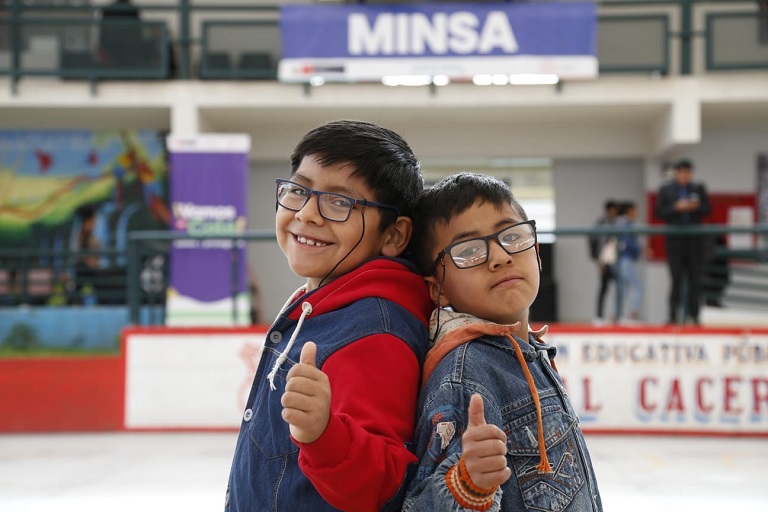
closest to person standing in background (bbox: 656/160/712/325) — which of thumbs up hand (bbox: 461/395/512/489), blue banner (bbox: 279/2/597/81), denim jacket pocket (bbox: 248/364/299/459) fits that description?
blue banner (bbox: 279/2/597/81)

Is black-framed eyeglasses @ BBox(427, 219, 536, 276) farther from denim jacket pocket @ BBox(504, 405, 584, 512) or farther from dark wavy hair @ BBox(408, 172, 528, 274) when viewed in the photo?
denim jacket pocket @ BBox(504, 405, 584, 512)

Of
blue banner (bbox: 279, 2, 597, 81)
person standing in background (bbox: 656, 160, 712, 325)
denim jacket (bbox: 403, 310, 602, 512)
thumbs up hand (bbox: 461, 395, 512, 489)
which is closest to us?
thumbs up hand (bbox: 461, 395, 512, 489)

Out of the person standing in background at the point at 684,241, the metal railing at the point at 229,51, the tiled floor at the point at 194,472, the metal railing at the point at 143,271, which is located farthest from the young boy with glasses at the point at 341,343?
the metal railing at the point at 229,51

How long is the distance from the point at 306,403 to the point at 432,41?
10098mm

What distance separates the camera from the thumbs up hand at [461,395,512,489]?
1208mm

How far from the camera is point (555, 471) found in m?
1.40

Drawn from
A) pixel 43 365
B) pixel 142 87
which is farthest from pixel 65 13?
pixel 43 365

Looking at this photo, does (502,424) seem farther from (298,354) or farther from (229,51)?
(229,51)

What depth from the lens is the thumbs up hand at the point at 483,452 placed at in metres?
1.21

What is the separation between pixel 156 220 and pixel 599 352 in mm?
8894

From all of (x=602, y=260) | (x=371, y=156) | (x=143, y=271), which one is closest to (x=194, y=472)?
(x=371, y=156)

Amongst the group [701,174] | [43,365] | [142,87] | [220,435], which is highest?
[142,87]

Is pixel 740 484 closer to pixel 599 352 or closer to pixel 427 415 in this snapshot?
pixel 599 352

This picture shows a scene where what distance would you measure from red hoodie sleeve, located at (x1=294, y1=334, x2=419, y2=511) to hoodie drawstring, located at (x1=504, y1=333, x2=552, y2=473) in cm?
19
